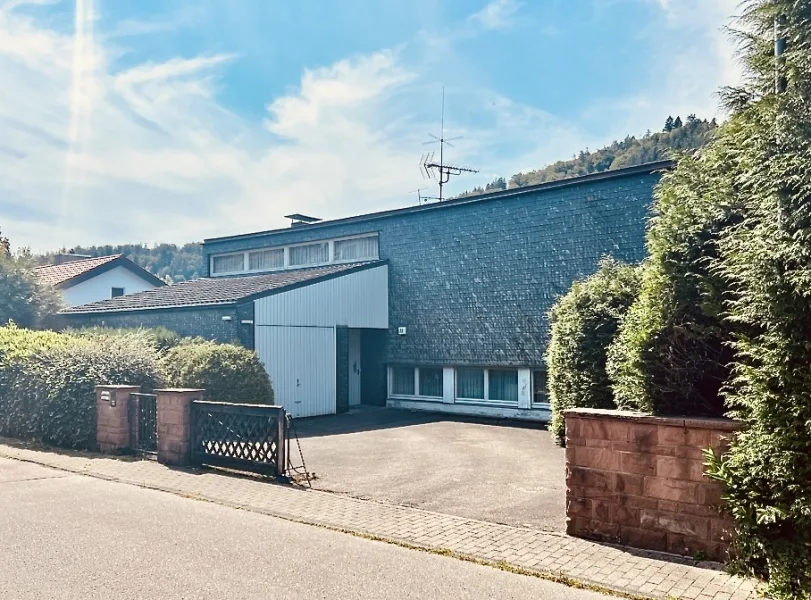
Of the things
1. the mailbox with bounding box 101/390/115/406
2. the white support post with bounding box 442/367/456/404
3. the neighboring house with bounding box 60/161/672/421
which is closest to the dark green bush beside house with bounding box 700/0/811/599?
the mailbox with bounding box 101/390/115/406

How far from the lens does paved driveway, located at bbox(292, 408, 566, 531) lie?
832 cm

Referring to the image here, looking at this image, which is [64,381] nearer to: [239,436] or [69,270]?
[239,436]

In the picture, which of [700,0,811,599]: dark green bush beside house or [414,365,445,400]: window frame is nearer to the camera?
[700,0,811,599]: dark green bush beside house

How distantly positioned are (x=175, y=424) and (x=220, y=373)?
3.26m

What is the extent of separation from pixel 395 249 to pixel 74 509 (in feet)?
47.6

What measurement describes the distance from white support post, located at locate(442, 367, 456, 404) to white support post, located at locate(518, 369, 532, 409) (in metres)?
2.31

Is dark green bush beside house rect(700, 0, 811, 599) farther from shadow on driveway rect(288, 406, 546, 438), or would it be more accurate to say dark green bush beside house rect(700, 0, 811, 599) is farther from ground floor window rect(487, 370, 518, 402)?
ground floor window rect(487, 370, 518, 402)

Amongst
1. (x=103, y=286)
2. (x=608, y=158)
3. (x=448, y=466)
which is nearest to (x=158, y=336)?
(x=448, y=466)

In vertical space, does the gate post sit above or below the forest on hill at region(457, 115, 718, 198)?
below

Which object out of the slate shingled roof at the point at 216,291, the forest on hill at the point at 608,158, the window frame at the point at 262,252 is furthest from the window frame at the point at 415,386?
the forest on hill at the point at 608,158

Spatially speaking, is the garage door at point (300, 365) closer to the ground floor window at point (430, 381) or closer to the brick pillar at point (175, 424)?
the ground floor window at point (430, 381)

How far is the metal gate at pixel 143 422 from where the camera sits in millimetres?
12086

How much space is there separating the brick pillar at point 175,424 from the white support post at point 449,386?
10208 millimetres

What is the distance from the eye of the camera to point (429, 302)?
814 inches
